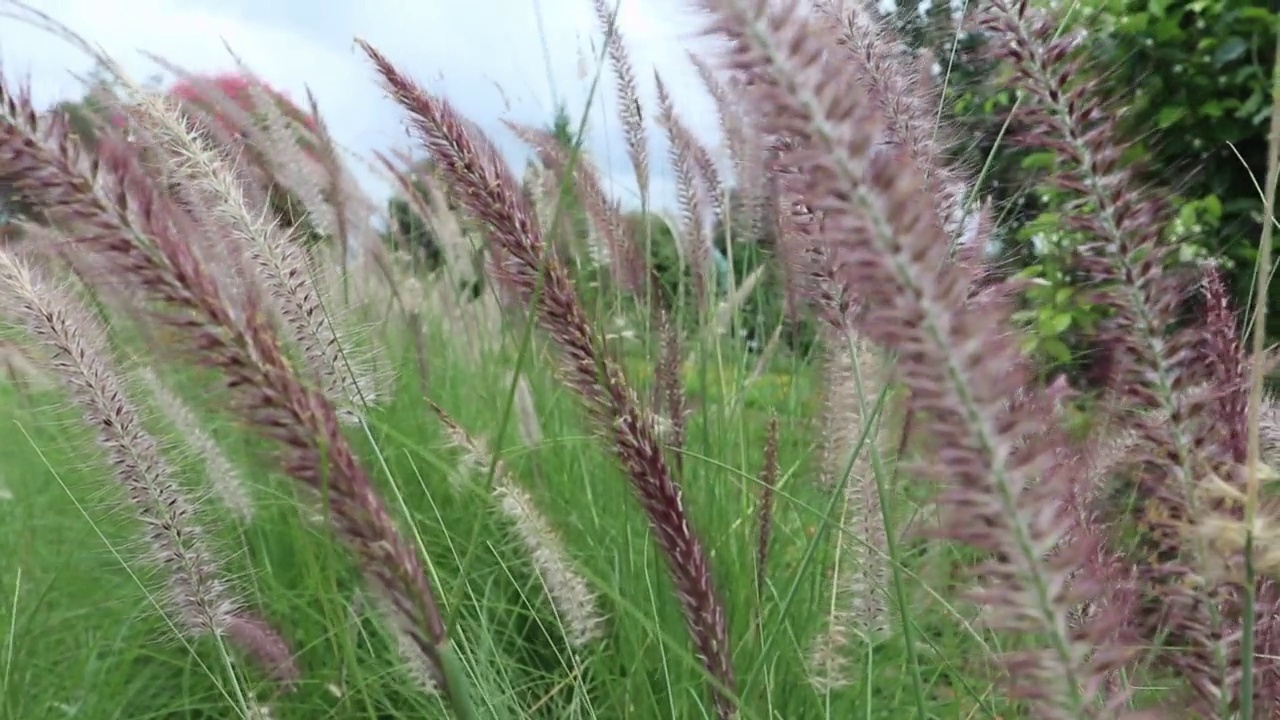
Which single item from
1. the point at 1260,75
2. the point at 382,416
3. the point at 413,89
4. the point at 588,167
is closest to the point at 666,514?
the point at 413,89

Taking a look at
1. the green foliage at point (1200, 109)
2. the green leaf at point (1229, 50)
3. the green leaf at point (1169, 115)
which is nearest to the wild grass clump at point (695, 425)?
the green leaf at point (1169, 115)

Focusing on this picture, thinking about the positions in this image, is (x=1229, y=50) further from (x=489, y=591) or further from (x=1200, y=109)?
(x=489, y=591)

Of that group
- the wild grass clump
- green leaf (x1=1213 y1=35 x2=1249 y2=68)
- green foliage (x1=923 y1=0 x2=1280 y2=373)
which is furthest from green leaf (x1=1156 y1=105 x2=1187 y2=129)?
the wild grass clump

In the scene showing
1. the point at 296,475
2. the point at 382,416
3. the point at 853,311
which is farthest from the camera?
the point at 382,416

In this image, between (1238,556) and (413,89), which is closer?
(1238,556)

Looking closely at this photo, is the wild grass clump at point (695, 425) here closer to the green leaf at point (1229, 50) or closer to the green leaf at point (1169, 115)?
the green leaf at point (1169, 115)

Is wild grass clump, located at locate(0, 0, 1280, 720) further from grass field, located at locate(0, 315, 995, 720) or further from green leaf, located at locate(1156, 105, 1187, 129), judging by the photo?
green leaf, located at locate(1156, 105, 1187, 129)

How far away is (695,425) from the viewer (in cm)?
218

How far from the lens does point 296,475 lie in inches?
20.3

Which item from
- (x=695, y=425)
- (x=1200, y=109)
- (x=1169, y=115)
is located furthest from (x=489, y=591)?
(x=1200, y=109)

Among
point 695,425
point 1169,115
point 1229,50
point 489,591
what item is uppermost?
point 1229,50

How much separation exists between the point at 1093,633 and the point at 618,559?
1224mm

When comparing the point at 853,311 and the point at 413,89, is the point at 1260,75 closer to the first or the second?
the point at 853,311

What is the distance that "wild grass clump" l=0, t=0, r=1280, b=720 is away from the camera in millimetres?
393
